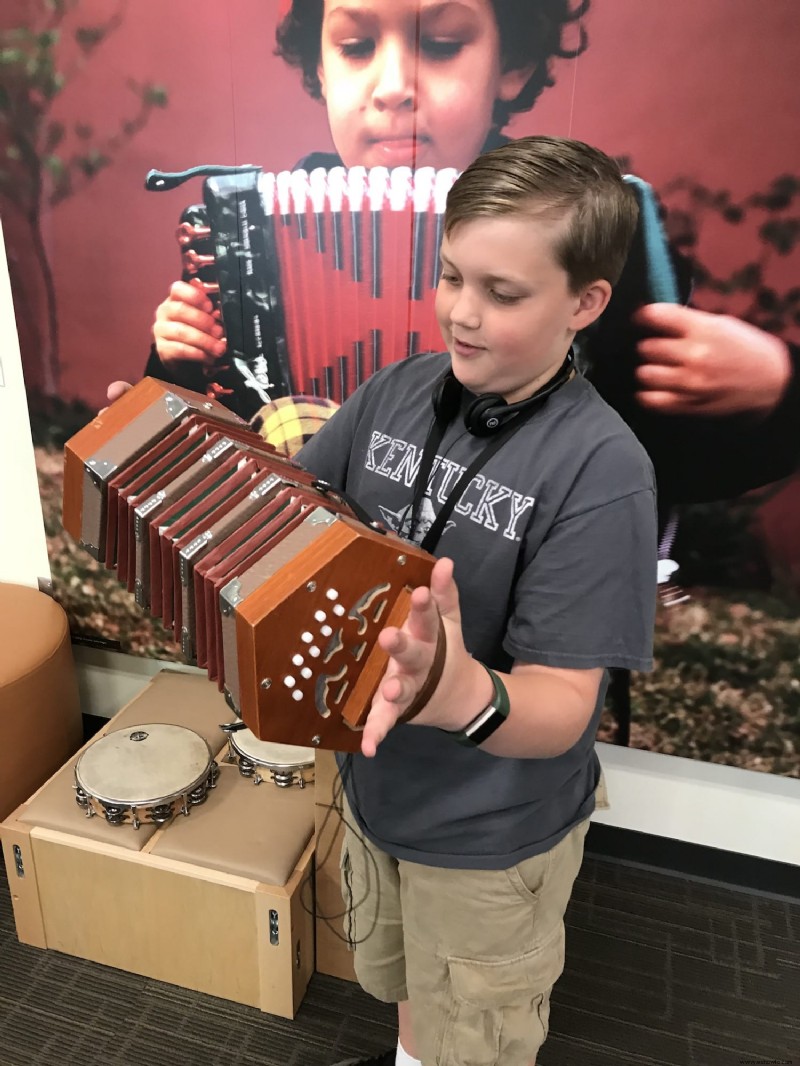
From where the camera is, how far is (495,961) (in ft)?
3.52

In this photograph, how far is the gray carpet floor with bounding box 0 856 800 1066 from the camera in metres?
1.58

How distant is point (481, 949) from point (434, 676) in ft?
1.77

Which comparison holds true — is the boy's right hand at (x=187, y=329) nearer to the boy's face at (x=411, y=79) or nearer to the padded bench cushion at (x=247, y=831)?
the boy's face at (x=411, y=79)

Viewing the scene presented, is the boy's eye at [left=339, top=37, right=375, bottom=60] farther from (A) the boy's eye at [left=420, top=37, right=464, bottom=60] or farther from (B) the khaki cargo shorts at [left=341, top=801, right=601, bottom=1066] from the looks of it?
(B) the khaki cargo shorts at [left=341, top=801, right=601, bottom=1066]

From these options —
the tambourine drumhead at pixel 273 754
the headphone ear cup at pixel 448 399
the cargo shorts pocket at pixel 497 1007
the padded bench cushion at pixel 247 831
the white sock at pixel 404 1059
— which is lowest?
the white sock at pixel 404 1059

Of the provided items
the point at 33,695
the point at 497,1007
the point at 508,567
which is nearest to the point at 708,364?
the point at 508,567

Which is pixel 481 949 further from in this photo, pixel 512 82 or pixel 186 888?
pixel 512 82

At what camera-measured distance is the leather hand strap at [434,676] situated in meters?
0.74

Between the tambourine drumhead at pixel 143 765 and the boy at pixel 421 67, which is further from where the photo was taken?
the tambourine drumhead at pixel 143 765

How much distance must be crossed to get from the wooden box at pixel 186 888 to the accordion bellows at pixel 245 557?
2.48ft

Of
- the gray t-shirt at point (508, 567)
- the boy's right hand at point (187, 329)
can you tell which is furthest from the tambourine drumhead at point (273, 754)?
the boy's right hand at point (187, 329)

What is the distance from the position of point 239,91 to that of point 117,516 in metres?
1.02

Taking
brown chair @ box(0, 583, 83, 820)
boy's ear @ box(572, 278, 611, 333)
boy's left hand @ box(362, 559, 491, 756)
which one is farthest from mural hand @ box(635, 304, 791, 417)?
Result: brown chair @ box(0, 583, 83, 820)

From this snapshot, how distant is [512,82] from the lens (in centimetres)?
146
